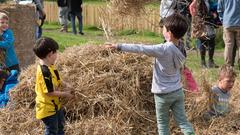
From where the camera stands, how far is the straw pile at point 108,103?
591 centimetres

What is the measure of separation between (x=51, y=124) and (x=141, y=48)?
122 centimetres

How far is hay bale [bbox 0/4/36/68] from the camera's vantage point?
33.2ft

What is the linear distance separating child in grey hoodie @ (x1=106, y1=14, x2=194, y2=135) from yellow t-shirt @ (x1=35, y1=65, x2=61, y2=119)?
2.37ft

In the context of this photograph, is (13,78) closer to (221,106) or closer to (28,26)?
(221,106)

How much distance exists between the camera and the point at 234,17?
343 inches

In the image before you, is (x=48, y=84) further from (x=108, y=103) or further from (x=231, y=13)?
(x=231, y=13)

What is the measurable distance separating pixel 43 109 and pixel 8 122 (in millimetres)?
1035

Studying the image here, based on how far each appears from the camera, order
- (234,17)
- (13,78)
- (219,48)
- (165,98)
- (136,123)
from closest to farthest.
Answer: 1. (165,98)
2. (136,123)
3. (13,78)
4. (234,17)
5. (219,48)

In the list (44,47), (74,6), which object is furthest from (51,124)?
(74,6)

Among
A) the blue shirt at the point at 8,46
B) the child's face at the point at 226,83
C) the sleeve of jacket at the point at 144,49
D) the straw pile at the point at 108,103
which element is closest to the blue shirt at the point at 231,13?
the straw pile at the point at 108,103

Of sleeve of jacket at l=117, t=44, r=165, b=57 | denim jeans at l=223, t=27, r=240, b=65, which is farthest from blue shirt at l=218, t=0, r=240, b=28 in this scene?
sleeve of jacket at l=117, t=44, r=165, b=57

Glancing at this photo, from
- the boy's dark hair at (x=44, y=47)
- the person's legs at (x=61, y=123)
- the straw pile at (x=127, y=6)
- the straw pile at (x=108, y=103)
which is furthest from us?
the straw pile at (x=127, y=6)

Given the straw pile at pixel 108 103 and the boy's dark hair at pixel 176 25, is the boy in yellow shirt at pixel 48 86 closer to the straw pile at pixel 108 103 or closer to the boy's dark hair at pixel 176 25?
the straw pile at pixel 108 103

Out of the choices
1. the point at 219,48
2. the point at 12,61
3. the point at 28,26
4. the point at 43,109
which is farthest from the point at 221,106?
the point at 219,48
